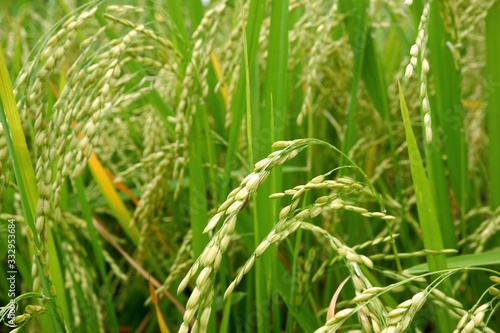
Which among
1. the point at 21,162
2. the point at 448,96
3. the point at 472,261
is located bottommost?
the point at 472,261

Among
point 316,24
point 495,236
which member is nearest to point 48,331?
point 316,24

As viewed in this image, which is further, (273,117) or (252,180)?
(273,117)

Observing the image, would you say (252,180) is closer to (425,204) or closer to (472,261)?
(425,204)

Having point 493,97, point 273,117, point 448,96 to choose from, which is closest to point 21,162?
point 273,117

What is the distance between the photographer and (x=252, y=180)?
80 centimetres

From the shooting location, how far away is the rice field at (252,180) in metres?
0.97

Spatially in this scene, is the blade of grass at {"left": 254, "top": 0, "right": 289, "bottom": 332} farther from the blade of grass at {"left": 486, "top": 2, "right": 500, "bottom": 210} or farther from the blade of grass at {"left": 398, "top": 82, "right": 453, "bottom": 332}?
the blade of grass at {"left": 486, "top": 2, "right": 500, "bottom": 210}

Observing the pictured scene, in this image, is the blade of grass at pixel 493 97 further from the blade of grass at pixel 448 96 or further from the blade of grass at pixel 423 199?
the blade of grass at pixel 423 199

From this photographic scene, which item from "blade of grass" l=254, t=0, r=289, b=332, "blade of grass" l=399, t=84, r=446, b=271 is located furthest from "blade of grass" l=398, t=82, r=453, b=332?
"blade of grass" l=254, t=0, r=289, b=332

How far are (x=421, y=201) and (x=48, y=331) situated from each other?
791mm

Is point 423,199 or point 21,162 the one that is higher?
point 21,162

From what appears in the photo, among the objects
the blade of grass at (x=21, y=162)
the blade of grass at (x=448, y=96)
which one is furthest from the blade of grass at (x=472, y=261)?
the blade of grass at (x=21, y=162)

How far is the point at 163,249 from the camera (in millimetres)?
1781

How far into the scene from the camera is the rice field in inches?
38.0
